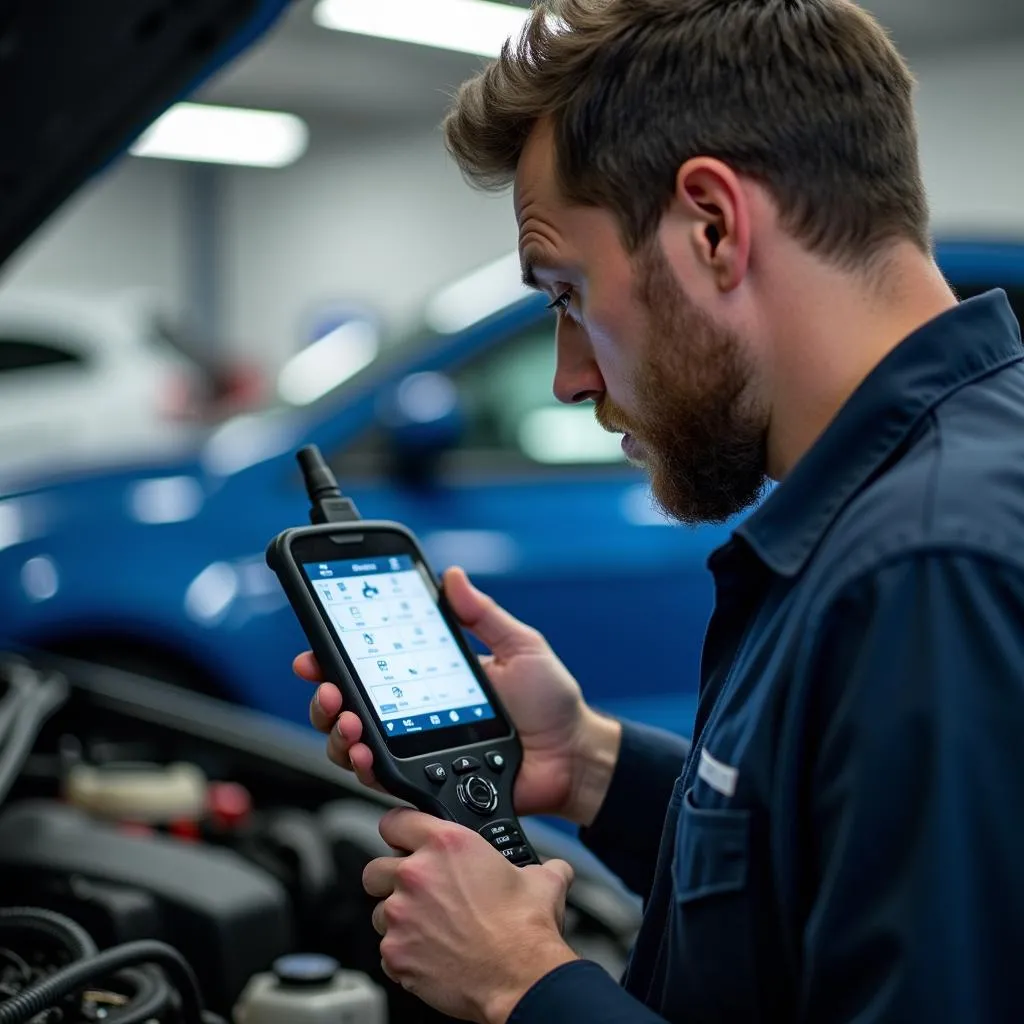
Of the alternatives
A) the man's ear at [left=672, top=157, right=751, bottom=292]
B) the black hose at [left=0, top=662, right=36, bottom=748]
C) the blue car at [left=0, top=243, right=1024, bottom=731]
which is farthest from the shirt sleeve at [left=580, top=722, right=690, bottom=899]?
the blue car at [left=0, top=243, right=1024, bottom=731]

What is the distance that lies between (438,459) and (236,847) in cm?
154

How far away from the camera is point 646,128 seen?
987mm

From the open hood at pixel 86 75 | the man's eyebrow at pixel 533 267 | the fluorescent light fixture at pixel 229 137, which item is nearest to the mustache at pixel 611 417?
the man's eyebrow at pixel 533 267

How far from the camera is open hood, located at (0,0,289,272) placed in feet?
4.32

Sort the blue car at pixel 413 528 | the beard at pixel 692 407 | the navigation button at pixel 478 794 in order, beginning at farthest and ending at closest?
the blue car at pixel 413 528 < the navigation button at pixel 478 794 < the beard at pixel 692 407

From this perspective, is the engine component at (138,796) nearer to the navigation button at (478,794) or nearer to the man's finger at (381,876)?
the navigation button at (478,794)

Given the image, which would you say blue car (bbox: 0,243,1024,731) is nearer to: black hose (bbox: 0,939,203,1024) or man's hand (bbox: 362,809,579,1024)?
black hose (bbox: 0,939,203,1024)

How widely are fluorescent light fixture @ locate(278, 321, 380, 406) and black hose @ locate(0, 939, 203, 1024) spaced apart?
2.18 metres

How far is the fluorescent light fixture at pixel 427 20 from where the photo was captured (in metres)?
7.76

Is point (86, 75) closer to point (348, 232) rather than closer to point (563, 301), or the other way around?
point (563, 301)

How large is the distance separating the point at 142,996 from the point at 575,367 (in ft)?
2.13

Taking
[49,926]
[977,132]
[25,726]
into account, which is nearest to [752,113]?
[49,926]

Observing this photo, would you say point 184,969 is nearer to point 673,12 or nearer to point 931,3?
point 673,12

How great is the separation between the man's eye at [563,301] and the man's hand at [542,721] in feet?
1.25
